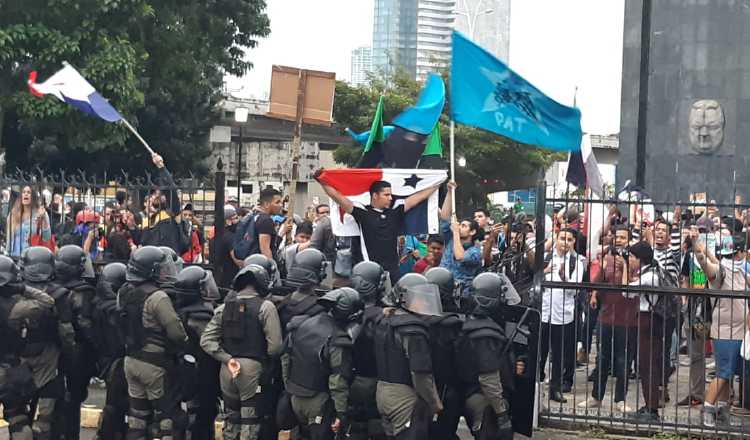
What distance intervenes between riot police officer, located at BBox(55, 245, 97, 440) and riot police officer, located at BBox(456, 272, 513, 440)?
302 centimetres

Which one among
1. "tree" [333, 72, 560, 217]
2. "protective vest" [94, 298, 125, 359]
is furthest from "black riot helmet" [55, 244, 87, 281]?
"tree" [333, 72, 560, 217]

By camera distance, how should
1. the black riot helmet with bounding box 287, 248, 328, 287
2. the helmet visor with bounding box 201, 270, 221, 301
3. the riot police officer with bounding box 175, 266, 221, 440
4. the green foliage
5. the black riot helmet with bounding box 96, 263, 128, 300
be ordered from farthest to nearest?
1. the green foliage
2. the black riot helmet with bounding box 96, 263, 128, 300
3. the helmet visor with bounding box 201, 270, 221, 301
4. the riot police officer with bounding box 175, 266, 221, 440
5. the black riot helmet with bounding box 287, 248, 328, 287

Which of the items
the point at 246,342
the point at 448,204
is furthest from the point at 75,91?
the point at 246,342

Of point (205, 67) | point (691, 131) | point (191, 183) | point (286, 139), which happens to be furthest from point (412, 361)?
point (286, 139)

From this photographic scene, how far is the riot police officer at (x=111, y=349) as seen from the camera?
30.3 ft

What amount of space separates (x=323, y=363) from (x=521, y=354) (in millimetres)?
1586

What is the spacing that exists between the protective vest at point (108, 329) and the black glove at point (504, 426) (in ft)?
9.46

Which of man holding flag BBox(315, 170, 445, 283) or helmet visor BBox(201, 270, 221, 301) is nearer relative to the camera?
helmet visor BBox(201, 270, 221, 301)

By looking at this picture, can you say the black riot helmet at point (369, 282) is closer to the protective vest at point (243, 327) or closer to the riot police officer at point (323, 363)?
the riot police officer at point (323, 363)

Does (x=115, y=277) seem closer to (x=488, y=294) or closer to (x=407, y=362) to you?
(x=407, y=362)

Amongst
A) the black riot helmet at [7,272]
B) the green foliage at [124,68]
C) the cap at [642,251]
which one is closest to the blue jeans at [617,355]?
the cap at [642,251]

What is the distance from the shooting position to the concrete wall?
79.2 feet

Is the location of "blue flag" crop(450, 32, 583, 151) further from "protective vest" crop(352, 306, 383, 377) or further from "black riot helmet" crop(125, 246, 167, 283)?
"black riot helmet" crop(125, 246, 167, 283)

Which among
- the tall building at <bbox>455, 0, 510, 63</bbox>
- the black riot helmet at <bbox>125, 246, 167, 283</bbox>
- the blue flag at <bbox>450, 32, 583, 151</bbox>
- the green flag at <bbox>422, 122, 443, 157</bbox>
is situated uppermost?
the tall building at <bbox>455, 0, 510, 63</bbox>
